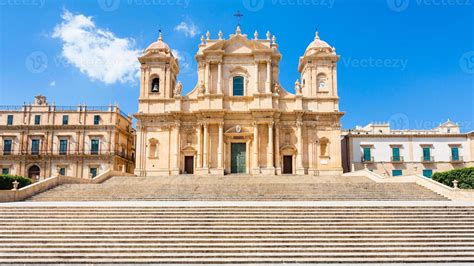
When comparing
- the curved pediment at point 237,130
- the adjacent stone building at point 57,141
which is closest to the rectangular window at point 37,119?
the adjacent stone building at point 57,141

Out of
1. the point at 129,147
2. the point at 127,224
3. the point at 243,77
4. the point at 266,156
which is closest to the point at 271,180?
the point at 266,156

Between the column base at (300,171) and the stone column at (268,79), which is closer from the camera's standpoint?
the column base at (300,171)

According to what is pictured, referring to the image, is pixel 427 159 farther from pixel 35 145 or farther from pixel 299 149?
pixel 35 145

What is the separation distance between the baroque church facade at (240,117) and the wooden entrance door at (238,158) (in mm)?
88

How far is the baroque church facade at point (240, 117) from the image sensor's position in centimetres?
3484

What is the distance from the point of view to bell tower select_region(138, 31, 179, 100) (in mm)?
37000

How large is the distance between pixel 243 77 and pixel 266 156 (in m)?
7.64

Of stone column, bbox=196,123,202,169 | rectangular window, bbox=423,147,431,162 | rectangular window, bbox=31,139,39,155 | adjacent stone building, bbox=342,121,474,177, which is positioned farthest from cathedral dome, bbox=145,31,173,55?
rectangular window, bbox=423,147,431,162

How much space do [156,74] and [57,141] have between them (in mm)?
14014

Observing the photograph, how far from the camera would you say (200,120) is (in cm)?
3531

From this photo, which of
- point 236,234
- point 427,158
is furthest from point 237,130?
point 236,234

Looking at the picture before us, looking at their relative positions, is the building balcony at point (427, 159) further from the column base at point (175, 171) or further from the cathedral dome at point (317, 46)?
the column base at point (175, 171)

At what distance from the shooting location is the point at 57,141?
1666 inches

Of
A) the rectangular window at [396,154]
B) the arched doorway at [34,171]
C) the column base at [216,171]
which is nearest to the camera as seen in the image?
the column base at [216,171]
